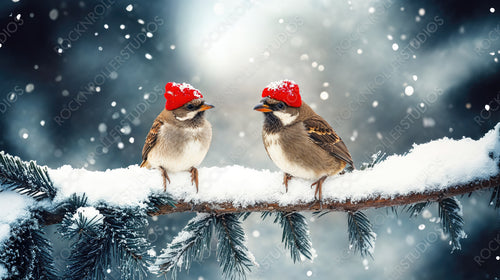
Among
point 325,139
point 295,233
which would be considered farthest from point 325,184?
point 325,139

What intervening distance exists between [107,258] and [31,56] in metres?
3.99

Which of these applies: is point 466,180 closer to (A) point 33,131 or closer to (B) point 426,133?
(B) point 426,133

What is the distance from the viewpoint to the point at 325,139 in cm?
240

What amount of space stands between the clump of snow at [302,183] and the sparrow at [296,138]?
0.16 m

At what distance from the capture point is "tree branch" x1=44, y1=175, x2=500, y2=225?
1.68m

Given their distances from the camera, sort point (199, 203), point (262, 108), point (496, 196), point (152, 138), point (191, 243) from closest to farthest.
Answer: point (496, 196), point (199, 203), point (191, 243), point (262, 108), point (152, 138)

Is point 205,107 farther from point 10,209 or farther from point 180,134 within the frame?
point 10,209

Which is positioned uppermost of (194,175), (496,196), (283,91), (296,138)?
(283,91)

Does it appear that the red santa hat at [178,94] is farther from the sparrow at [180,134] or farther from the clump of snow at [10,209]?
the clump of snow at [10,209]

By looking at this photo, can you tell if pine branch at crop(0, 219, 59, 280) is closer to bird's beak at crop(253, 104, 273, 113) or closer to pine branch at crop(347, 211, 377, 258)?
bird's beak at crop(253, 104, 273, 113)

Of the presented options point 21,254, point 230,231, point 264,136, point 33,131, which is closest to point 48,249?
point 21,254

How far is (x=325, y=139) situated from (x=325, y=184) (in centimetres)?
50

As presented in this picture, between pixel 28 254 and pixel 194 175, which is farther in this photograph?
pixel 194 175

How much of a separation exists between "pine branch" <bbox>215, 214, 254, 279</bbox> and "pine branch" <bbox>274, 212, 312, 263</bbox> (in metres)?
0.24
